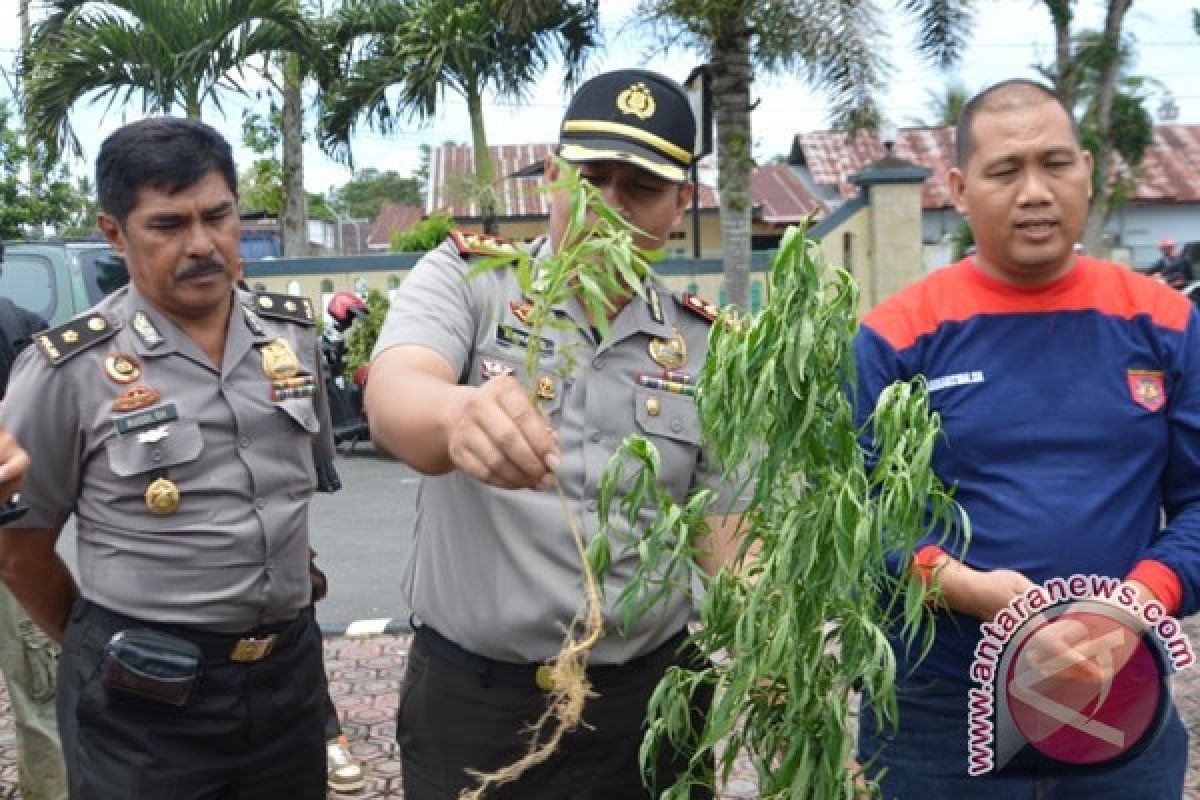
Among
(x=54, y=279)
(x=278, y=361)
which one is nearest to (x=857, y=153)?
(x=54, y=279)

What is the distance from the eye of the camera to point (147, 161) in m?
2.61

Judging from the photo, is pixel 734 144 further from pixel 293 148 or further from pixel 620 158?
pixel 620 158

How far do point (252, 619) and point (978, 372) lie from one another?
1.52m

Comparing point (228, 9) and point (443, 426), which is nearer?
point (443, 426)

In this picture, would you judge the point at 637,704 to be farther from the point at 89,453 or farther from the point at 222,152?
the point at 222,152

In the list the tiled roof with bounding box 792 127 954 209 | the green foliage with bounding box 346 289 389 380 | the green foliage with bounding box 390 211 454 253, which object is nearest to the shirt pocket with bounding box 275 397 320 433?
the green foliage with bounding box 346 289 389 380

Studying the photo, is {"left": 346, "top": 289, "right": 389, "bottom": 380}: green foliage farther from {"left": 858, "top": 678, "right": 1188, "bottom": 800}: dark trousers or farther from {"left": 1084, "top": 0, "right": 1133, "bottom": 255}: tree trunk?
{"left": 858, "top": 678, "right": 1188, "bottom": 800}: dark trousers

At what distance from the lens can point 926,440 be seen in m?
1.42

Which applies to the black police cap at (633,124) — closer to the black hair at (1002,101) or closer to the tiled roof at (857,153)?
the black hair at (1002,101)

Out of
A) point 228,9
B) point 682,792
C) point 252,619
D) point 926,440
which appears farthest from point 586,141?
point 228,9

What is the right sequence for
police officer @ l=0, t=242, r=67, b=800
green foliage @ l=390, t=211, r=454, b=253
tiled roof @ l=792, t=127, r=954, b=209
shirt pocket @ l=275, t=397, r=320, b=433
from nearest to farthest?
shirt pocket @ l=275, t=397, r=320, b=433
police officer @ l=0, t=242, r=67, b=800
green foliage @ l=390, t=211, r=454, b=253
tiled roof @ l=792, t=127, r=954, b=209

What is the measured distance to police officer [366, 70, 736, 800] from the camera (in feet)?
6.93

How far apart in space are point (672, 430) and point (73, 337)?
1.27 metres

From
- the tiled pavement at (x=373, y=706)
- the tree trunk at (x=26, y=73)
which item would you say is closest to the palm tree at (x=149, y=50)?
the tree trunk at (x=26, y=73)
